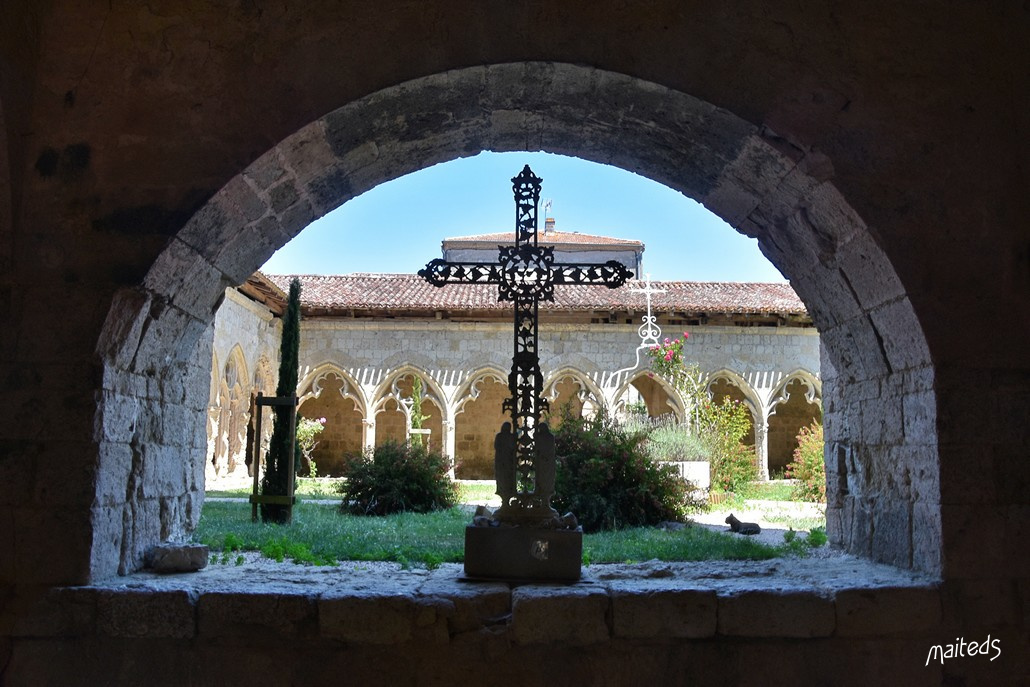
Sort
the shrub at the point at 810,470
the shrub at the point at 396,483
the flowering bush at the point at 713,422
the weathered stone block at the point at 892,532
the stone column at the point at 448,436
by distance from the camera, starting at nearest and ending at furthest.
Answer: the weathered stone block at the point at 892,532, the shrub at the point at 396,483, the shrub at the point at 810,470, the flowering bush at the point at 713,422, the stone column at the point at 448,436

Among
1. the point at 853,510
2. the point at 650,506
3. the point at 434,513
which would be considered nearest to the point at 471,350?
the point at 434,513

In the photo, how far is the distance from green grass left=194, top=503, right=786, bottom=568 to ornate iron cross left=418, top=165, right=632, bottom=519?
0.92 metres

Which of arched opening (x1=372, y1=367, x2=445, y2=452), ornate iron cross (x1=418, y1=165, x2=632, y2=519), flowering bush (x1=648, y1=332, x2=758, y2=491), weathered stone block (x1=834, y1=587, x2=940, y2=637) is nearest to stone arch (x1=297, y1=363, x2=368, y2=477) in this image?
arched opening (x1=372, y1=367, x2=445, y2=452)

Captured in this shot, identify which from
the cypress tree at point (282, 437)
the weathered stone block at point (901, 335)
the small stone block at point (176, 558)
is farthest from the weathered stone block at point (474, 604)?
the cypress tree at point (282, 437)

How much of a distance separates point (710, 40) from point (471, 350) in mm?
13631

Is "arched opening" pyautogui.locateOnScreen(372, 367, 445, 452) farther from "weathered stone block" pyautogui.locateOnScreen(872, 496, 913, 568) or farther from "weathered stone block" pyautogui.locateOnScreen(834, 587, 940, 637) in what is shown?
"weathered stone block" pyautogui.locateOnScreen(834, 587, 940, 637)

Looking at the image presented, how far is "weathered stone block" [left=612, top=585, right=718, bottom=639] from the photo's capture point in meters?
3.22

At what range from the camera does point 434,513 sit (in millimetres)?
9070

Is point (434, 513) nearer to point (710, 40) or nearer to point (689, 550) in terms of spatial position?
point (689, 550)

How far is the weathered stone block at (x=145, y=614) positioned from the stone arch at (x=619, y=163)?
0.60ft

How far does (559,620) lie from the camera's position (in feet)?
10.5

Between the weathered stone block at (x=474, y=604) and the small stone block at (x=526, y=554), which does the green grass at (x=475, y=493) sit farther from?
the weathered stone block at (x=474, y=604)

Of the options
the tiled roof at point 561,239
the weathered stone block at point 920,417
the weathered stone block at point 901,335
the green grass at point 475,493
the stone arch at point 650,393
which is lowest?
the green grass at point 475,493

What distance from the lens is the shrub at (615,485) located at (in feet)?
25.1
